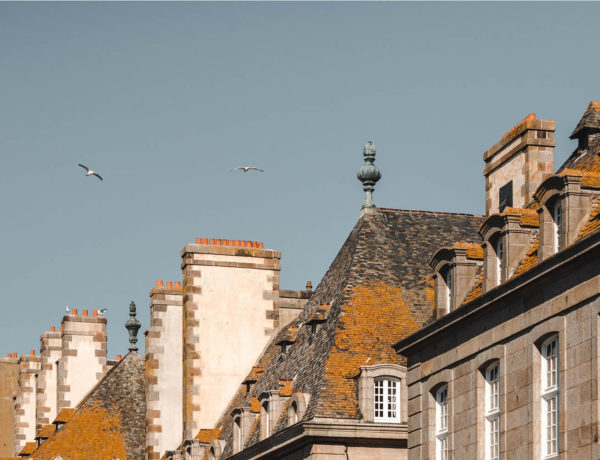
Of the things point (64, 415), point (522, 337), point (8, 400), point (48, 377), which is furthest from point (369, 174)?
point (8, 400)

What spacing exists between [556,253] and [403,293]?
16962 mm

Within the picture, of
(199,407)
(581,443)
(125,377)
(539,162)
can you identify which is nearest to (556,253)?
(581,443)

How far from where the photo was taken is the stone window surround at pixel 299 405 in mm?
48938

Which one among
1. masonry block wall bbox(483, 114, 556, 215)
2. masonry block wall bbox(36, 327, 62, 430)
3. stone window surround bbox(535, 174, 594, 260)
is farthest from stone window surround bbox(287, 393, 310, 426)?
masonry block wall bbox(36, 327, 62, 430)

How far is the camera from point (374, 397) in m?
48.5

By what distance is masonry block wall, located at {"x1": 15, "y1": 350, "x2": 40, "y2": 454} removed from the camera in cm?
8581

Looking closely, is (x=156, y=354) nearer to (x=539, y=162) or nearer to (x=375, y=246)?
(x=375, y=246)

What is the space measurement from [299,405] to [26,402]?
39.6 metres

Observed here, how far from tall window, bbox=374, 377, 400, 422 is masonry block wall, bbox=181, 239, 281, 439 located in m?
13.9

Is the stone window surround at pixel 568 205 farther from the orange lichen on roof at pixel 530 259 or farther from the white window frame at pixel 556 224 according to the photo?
the orange lichen on roof at pixel 530 259

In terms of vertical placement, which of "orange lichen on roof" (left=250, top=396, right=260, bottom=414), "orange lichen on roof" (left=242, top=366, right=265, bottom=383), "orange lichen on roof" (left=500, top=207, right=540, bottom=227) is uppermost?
"orange lichen on roof" (left=500, top=207, right=540, bottom=227)

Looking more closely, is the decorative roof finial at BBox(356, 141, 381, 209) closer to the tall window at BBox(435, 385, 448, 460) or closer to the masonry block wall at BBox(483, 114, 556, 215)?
the masonry block wall at BBox(483, 114, 556, 215)

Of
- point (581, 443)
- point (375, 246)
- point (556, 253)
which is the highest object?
point (375, 246)

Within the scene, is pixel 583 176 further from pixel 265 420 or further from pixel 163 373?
pixel 163 373
